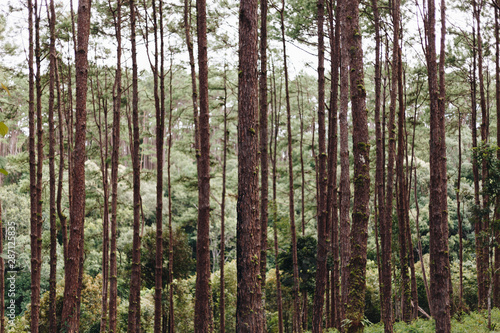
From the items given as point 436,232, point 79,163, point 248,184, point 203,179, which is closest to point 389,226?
point 436,232

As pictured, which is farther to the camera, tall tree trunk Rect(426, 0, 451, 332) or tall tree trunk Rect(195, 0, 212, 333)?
tall tree trunk Rect(195, 0, 212, 333)

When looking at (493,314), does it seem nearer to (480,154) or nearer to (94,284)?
(480,154)

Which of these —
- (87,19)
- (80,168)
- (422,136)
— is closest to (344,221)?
(80,168)

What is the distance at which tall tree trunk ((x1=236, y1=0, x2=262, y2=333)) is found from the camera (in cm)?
397

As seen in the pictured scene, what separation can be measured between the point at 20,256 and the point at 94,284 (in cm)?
737

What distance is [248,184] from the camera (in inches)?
158

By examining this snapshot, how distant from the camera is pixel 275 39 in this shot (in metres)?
11.4

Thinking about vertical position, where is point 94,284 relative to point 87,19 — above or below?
below

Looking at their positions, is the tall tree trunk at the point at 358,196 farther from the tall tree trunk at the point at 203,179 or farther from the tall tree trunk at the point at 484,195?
the tall tree trunk at the point at 484,195

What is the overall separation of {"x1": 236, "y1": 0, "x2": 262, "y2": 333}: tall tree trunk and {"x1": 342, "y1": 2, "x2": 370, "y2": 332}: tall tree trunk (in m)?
1.25

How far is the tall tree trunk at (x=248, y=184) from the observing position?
3975 mm

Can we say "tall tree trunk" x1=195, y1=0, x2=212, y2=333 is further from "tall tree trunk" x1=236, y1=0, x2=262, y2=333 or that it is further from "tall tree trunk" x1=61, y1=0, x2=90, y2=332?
"tall tree trunk" x1=236, y1=0, x2=262, y2=333

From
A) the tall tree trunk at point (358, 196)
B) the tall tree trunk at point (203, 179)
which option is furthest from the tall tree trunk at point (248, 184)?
the tall tree trunk at point (203, 179)

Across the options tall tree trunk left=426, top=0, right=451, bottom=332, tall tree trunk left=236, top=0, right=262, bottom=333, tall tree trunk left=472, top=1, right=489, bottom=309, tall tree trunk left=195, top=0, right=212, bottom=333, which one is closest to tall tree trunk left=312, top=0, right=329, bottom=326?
tall tree trunk left=426, top=0, right=451, bottom=332
